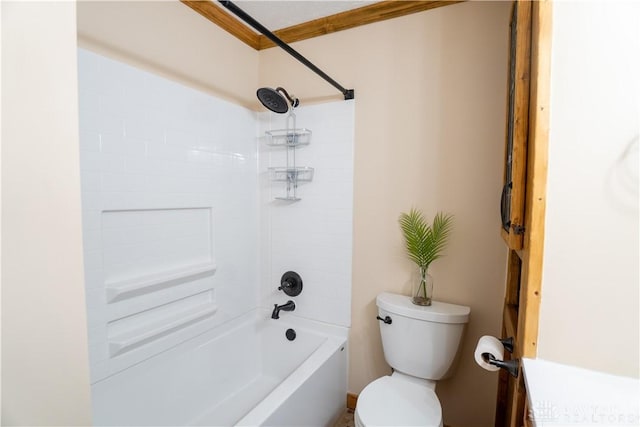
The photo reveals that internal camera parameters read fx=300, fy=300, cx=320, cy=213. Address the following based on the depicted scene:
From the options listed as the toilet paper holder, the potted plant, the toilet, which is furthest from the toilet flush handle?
the toilet paper holder

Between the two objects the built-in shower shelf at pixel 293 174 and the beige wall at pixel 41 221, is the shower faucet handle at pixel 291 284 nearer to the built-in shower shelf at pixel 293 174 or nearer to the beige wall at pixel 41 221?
the built-in shower shelf at pixel 293 174

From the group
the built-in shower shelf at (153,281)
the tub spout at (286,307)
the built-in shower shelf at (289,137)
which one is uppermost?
the built-in shower shelf at (289,137)

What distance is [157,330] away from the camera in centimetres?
153

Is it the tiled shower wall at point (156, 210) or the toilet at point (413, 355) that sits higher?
the tiled shower wall at point (156, 210)

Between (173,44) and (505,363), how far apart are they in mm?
2094

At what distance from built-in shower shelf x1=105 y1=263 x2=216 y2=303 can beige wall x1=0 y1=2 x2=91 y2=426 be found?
3.25 feet

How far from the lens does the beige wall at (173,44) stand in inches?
52.2

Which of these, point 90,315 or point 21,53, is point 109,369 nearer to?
point 90,315

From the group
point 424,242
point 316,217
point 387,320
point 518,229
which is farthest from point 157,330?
point 518,229

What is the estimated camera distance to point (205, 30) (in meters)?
1.80

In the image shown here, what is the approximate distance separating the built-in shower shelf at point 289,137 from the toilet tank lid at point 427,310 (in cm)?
111

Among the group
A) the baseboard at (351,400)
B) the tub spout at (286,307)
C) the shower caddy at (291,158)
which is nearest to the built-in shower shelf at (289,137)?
the shower caddy at (291,158)

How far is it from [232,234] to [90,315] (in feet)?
2.83

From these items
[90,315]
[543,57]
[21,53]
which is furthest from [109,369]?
[543,57]
